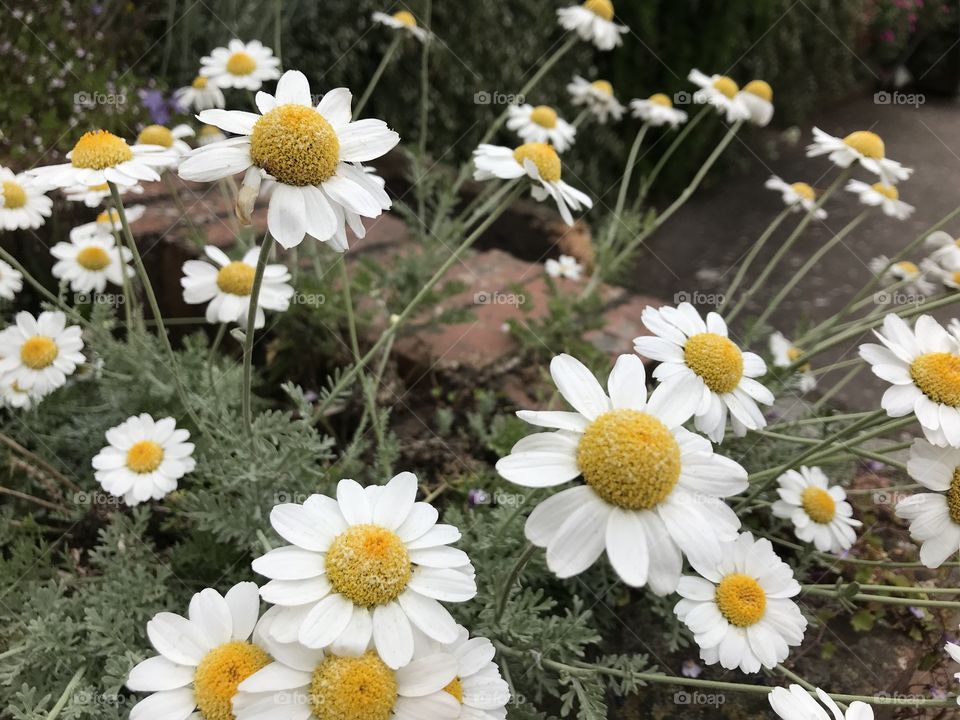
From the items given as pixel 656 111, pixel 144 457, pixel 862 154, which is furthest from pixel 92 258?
pixel 862 154

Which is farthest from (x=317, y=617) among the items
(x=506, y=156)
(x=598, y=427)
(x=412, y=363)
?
(x=412, y=363)

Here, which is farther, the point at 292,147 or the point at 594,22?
the point at 594,22

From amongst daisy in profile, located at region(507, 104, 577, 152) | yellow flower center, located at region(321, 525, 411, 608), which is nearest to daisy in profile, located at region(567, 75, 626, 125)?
daisy in profile, located at region(507, 104, 577, 152)

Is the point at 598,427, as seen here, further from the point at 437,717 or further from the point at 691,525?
the point at 437,717

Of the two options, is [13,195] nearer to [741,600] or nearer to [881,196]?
[741,600]

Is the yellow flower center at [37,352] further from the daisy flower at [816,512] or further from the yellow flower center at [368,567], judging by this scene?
the daisy flower at [816,512]

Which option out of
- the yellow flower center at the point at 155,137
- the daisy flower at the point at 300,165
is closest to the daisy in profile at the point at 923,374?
the daisy flower at the point at 300,165
